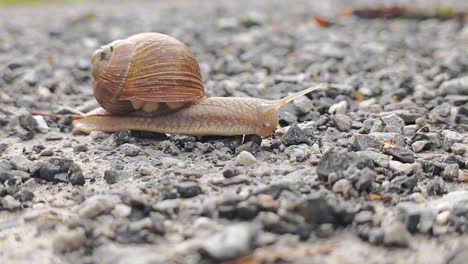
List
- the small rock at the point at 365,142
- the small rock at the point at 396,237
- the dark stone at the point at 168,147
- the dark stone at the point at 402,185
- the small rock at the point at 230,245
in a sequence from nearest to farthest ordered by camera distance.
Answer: the small rock at the point at 230,245
the small rock at the point at 396,237
the dark stone at the point at 402,185
the small rock at the point at 365,142
the dark stone at the point at 168,147

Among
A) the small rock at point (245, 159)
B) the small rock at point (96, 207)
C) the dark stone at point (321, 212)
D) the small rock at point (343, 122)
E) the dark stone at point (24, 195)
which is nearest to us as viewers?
the dark stone at point (321, 212)

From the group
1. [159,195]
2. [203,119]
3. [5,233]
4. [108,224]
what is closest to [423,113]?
[203,119]

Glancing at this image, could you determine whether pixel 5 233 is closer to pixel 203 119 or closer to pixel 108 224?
pixel 108 224

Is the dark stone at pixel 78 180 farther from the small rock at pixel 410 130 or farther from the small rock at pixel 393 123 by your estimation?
the small rock at pixel 410 130

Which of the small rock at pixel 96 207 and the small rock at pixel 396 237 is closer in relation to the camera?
the small rock at pixel 396 237

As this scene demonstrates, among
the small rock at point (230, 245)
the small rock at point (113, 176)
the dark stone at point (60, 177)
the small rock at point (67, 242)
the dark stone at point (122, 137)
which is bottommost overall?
the dark stone at point (122, 137)

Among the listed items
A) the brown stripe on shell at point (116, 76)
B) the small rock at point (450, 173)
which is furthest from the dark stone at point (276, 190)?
the brown stripe on shell at point (116, 76)

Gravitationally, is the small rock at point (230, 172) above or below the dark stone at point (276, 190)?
below
